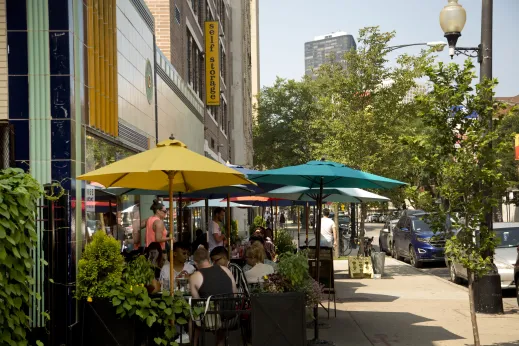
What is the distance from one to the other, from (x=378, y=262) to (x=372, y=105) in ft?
16.3

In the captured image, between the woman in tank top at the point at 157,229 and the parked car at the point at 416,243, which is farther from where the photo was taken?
the parked car at the point at 416,243

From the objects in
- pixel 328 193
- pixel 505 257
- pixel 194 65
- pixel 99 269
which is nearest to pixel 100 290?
pixel 99 269

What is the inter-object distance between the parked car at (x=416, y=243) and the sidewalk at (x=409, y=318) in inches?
201

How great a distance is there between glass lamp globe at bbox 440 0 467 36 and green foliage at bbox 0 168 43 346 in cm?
720

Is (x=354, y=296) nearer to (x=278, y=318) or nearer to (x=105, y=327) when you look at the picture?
(x=278, y=318)

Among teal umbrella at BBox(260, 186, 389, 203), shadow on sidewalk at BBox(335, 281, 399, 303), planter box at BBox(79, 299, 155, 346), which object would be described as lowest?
shadow on sidewalk at BBox(335, 281, 399, 303)

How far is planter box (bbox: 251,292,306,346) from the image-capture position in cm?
802

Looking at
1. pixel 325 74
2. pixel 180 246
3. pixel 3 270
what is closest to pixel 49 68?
pixel 180 246

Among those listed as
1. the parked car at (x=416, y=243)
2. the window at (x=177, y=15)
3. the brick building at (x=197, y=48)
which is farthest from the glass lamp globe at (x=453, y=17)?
the window at (x=177, y=15)

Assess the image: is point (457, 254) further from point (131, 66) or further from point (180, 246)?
point (131, 66)

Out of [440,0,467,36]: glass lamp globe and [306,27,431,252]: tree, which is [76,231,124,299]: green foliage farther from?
[306,27,431,252]: tree

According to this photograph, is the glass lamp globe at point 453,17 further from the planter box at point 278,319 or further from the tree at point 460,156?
the planter box at point 278,319

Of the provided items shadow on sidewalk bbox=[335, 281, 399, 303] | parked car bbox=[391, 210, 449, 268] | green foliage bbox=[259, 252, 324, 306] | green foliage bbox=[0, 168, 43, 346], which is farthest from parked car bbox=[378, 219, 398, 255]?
green foliage bbox=[0, 168, 43, 346]

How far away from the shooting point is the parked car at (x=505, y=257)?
1576 centimetres
